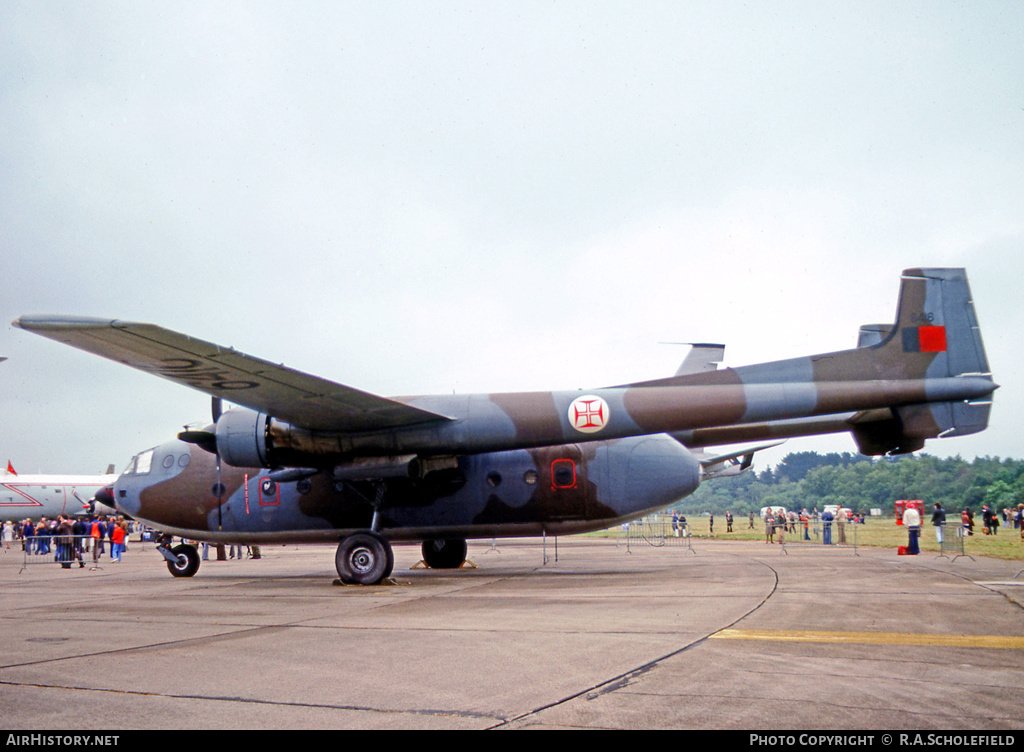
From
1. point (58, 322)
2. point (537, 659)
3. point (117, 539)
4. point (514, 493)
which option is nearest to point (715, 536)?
point (514, 493)

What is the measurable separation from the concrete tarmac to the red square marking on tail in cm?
392

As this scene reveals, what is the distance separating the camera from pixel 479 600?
1118 cm

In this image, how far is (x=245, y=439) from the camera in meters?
14.6

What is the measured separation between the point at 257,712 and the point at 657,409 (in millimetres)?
9927

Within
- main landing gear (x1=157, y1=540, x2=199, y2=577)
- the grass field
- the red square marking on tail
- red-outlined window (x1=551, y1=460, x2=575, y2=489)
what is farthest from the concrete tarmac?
the grass field

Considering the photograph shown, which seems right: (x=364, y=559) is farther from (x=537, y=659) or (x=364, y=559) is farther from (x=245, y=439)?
(x=537, y=659)

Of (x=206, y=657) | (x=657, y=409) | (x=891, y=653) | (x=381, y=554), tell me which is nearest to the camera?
(x=891, y=653)

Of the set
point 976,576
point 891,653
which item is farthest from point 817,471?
point 891,653

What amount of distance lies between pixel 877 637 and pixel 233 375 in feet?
33.0

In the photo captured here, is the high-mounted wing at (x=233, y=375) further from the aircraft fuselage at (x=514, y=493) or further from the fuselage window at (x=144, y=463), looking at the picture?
the fuselage window at (x=144, y=463)

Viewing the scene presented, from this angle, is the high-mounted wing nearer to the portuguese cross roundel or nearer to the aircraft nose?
the portuguese cross roundel

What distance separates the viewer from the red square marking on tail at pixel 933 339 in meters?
12.5

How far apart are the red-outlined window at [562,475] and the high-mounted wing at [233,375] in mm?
2960
